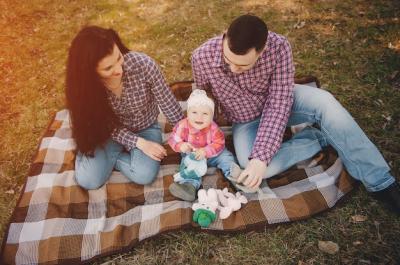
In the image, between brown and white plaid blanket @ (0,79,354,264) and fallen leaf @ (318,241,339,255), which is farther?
brown and white plaid blanket @ (0,79,354,264)

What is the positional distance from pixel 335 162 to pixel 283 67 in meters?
1.04

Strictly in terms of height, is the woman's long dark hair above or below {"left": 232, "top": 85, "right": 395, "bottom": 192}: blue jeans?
above

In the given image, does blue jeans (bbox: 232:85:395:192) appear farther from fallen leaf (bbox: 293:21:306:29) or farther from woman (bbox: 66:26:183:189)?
fallen leaf (bbox: 293:21:306:29)

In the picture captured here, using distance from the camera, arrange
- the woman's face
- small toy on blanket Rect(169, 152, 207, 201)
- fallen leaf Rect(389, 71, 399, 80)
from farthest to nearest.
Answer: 1. fallen leaf Rect(389, 71, 399, 80)
2. small toy on blanket Rect(169, 152, 207, 201)
3. the woman's face

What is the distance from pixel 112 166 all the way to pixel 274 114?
1.67m

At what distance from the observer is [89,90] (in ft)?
9.41

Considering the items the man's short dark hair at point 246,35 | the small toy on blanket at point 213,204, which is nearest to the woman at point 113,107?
the small toy on blanket at point 213,204

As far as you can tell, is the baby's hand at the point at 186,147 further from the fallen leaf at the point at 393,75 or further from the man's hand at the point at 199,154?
the fallen leaf at the point at 393,75

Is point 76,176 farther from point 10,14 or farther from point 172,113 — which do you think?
point 10,14

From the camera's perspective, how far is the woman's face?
2.74m

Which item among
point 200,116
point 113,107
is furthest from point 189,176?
point 113,107

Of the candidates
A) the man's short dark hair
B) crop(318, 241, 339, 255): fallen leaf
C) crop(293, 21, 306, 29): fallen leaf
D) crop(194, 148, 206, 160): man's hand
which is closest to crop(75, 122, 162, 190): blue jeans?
crop(194, 148, 206, 160): man's hand

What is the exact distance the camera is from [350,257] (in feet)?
9.59

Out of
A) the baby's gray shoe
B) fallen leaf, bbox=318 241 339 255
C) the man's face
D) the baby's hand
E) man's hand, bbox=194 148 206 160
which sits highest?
the man's face
